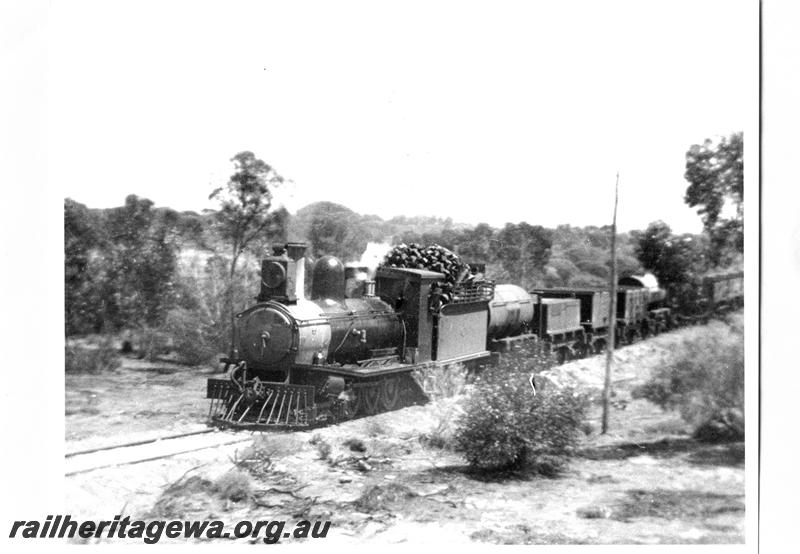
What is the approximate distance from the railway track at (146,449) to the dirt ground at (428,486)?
106 mm

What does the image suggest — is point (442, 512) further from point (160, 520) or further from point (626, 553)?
point (160, 520)

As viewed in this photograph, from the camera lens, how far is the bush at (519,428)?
944cm

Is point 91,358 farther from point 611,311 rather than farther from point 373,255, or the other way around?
point 611,311

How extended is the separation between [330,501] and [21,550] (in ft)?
12.0

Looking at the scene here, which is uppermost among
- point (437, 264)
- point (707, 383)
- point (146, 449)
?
point (437, 264)

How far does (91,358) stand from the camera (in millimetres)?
10797

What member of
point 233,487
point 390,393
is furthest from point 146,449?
point 390,393

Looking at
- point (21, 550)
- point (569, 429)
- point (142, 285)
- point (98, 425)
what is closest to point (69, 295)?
point (142, 285)

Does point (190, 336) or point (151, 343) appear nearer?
point (151, 343)

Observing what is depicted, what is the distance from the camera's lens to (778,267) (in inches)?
368

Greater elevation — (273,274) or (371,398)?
(273,274)

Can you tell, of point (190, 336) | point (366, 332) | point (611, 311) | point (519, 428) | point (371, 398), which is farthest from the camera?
point (190, 336)

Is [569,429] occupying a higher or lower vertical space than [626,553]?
higher

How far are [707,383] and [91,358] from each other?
8274 millimetres
